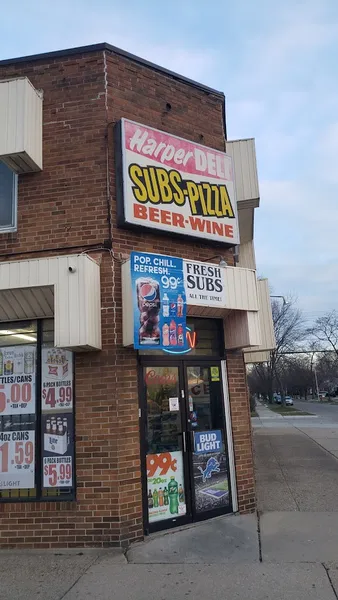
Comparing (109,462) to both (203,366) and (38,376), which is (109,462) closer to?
(38,376)

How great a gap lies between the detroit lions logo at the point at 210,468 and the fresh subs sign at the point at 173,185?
312 centimetres

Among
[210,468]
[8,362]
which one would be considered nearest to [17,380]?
[8,362]

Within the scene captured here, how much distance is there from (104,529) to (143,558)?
59 centimetres

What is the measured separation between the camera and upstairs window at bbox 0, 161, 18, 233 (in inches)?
253

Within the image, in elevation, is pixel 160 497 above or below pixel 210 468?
below

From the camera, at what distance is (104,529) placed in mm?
5398

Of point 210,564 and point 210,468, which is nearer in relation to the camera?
point 210,564

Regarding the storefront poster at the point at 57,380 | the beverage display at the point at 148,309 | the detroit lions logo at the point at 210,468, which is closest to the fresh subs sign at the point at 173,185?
the beverage display at the point at 148,309

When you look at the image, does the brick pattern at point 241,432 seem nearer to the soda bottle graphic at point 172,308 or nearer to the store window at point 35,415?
the soda bottle graphic at point 172,308

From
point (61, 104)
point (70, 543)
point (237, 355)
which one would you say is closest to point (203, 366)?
point (237, 355)

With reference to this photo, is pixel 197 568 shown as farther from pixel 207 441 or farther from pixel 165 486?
pixel 207 441

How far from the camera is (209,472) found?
6.42m

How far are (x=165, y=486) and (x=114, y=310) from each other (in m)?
2.32

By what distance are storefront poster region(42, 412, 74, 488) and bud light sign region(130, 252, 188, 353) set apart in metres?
1.41
